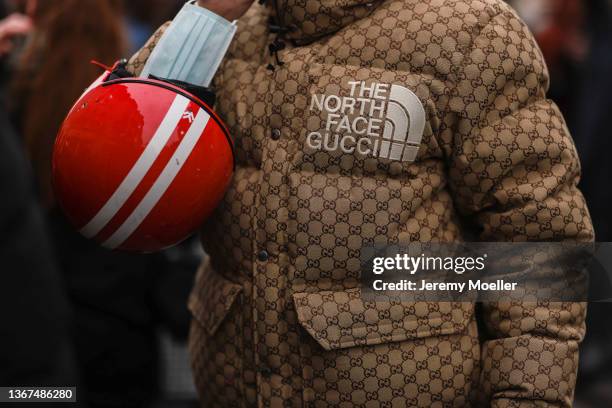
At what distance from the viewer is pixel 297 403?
2543 millimetres

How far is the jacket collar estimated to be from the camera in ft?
8.21

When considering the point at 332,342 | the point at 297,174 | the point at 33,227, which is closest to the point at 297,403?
the point at 332,342

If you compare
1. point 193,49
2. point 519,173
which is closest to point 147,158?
point 193,49

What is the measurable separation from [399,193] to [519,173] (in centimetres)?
29

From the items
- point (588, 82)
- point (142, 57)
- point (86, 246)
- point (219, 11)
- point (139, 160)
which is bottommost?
point (588, 82)

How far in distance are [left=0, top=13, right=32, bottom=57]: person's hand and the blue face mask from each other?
1493 mm

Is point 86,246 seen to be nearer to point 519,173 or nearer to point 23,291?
point 23,291

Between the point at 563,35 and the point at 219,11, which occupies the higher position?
→ the point at 219,11

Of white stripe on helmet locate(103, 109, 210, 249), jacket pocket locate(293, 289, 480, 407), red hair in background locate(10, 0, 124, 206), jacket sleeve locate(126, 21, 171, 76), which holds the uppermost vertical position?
jacket sleeve locate(126, 21, 171, 76)

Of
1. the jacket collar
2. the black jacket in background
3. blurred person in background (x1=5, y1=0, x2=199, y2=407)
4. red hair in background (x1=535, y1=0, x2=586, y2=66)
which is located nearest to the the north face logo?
the jacket collar

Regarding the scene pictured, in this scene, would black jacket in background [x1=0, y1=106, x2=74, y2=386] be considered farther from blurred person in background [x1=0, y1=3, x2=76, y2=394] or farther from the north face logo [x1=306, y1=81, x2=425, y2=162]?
the north face logo [x1=306, y1=81, x2=425, y2=162]

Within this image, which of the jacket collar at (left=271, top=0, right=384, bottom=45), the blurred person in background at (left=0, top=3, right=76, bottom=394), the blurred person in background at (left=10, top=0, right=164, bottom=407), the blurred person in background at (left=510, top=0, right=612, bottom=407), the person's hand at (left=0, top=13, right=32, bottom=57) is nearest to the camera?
the blurred person in background at (left=0, top=3, right=76, bottom=394)

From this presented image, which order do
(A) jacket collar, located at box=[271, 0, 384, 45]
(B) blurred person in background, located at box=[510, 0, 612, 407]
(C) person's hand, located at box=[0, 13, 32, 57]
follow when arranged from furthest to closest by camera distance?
(B) blurred person in background, located at box=[510, 0, 612, 407] < (C) person's hand, located at box=[0, 13, 32, 57] < (A) jacket collar, located at box=[271, 0, 384, 45]

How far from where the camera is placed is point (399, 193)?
96.7 inches
